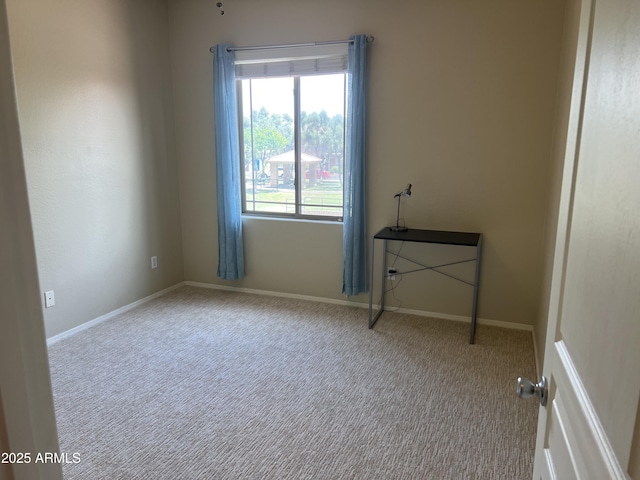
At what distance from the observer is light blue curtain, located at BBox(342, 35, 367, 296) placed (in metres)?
3.69

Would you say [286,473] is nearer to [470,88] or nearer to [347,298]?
[347,298]

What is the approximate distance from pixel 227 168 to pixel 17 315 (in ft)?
12.2

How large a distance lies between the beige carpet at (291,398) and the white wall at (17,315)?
155 centimetres

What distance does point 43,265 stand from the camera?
3271 mm

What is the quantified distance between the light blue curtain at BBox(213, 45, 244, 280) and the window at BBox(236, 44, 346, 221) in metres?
0.16

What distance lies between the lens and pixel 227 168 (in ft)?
13.8

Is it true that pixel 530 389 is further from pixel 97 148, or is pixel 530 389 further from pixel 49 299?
pixel 97 148

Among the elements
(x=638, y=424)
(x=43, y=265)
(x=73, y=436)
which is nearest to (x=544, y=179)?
(x=638, y=424)

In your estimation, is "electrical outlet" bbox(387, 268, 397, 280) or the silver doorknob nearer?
the silver doorknob

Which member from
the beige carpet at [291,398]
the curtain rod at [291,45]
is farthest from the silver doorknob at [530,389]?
the curtain rod at [291,45]

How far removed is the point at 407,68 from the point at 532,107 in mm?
1033

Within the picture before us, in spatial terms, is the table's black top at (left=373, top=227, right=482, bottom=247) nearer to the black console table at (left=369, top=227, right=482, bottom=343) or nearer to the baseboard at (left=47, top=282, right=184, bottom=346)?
the black console table at (left=369, top=227, right=482, bottom=343)

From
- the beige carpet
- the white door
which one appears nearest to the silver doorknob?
the white door

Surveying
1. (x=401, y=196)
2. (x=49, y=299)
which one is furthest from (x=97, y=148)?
(x=401, y=196)
